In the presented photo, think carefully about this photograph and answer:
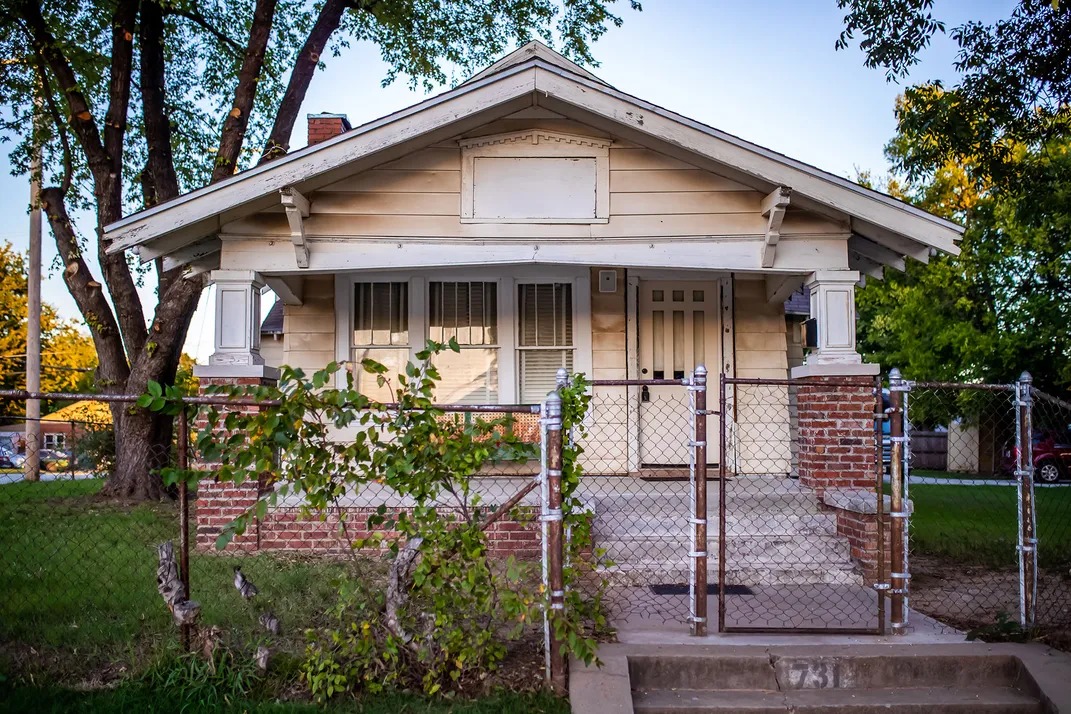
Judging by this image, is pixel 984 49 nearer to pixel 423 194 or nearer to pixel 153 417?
pixel 423 194

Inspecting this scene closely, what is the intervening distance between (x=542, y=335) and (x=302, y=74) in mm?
6726

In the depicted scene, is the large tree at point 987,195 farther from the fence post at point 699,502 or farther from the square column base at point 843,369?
the fence post at point 699,502

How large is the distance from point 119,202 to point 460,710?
10.5 m

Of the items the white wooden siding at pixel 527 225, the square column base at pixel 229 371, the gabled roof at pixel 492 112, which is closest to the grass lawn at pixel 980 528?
the gabled roof at pixel 492 112

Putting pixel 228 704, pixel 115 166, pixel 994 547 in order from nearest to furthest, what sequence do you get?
1. pixel 228 704
2. pixel 994 547
3. pixel 115 166

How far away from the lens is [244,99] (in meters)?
11.6

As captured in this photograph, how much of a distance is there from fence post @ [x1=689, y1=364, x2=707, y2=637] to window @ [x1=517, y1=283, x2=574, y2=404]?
164 inches

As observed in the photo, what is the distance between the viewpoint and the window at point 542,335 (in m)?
8.80

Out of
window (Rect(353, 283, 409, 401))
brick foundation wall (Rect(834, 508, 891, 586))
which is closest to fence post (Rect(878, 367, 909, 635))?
brick foundation wall (Rect(834, 508, 891, 586))

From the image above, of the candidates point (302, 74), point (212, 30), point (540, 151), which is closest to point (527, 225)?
point (540, 151)

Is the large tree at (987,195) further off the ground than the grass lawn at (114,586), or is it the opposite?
the large tree at (987,195)

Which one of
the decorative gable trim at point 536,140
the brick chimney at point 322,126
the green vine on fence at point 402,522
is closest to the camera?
the green vine on fence at point 402,522

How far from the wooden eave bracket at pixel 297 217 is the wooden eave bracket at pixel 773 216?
4232mm

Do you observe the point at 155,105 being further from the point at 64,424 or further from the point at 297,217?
the point at 64,424
